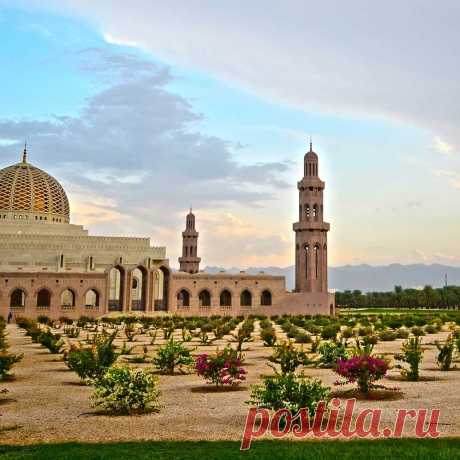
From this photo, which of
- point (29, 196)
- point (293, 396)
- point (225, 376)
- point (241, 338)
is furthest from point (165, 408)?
point (29, 196)

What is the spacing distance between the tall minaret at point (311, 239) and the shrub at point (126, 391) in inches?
1705

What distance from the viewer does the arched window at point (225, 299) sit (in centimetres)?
5147

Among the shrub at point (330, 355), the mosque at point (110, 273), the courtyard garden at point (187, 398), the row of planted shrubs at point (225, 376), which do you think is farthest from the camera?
the mosque at point (110, 273)

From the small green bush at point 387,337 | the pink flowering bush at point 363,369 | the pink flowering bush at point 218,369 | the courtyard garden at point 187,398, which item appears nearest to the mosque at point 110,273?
the small green bush at point 387,337

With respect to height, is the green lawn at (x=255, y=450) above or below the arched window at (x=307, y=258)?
below

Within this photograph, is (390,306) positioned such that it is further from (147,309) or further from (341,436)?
(341,436)

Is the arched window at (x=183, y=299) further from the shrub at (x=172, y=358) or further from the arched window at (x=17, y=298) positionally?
the shrub at (x=172, y=358)

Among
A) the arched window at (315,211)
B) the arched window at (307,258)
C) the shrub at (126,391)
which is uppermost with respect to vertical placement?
the arched window at (315,211)

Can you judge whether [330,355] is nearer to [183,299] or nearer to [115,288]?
[183,299]

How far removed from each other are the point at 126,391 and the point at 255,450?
338cm

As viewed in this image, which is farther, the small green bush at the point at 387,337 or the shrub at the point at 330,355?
A: the small green bush at the point at 387,337

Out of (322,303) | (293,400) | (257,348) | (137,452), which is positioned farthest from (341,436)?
(322,303)

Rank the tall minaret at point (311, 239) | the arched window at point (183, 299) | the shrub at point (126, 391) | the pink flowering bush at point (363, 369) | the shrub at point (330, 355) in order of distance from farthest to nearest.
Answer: the tall minaret at point (311, 239)
the arched window at point (183, 299)
the shrub at point (330, 355)
the pink flowering bush at point (363, 369)
the shrub at point (126, 391)

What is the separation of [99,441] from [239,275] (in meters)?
43.5
